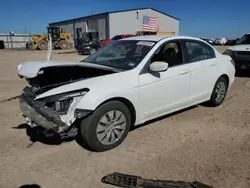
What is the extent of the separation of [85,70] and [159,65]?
121 centimetres

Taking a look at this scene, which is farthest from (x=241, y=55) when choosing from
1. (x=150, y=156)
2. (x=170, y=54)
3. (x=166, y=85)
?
(x=150, y=156)

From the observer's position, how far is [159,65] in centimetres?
411

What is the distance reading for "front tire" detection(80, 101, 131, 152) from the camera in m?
3.57

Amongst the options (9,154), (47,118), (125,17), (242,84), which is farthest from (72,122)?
(125,17)

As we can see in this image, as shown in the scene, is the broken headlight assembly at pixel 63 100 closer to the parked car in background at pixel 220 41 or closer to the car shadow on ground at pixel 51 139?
the car shadow on ground at pixel 51 139

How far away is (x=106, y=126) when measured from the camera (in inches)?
147

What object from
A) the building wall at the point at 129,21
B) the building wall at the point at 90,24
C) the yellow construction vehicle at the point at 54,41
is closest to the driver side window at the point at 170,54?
the yellow construction vehicle at the point at 54,41

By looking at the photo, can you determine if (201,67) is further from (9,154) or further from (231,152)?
(9,154)

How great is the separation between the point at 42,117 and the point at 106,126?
2.89 ft

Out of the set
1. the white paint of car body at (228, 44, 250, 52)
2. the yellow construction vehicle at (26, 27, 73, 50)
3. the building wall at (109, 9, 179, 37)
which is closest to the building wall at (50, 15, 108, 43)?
the building wall at (109, 9, 179, 37)

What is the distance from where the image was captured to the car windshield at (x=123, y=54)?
14.3 ft

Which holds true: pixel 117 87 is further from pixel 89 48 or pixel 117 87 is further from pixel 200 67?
pixel 89 48

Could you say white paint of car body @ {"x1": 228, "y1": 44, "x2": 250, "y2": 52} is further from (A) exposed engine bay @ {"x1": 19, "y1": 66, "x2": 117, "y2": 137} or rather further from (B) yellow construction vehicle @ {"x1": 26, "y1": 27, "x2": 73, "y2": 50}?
(B) yellow construction vehicle @ {"x1": 26, "y1": 27, "x2": 73, "y2": 50}

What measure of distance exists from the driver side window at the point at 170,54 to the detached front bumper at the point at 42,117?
79.7 inches
